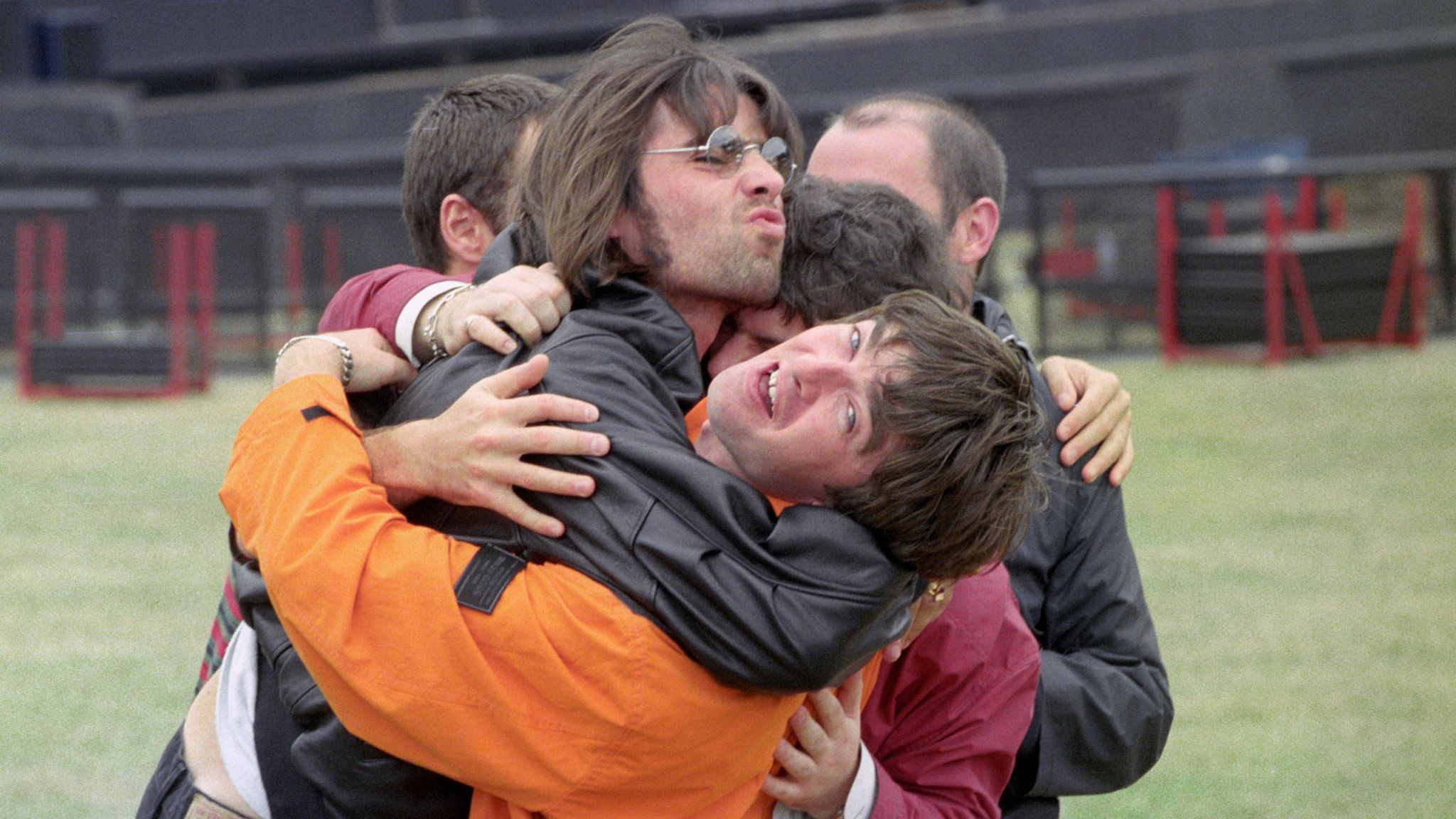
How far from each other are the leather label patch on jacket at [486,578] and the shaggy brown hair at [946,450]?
0.36 metres

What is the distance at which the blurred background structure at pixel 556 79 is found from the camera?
11773 millimetres

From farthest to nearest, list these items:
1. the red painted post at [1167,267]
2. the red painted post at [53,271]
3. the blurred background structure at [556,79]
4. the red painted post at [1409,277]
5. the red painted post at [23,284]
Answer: the red painted post at [53,271] < the red painted post at [23,284] < the blurred background structure at [556,79] < the red painted post at [1167,267] < the red painted post at [1409,277]

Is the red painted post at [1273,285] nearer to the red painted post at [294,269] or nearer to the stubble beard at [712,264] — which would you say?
the red painted post at [294,269]

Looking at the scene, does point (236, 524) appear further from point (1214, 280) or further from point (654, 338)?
point (1214, 280)

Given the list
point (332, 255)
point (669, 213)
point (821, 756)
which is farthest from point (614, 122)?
point (332, 255)

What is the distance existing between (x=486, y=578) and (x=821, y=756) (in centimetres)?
46

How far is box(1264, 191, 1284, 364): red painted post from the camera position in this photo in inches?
417

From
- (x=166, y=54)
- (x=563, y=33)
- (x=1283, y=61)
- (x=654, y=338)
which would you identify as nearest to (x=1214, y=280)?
(x=1283, y=61)

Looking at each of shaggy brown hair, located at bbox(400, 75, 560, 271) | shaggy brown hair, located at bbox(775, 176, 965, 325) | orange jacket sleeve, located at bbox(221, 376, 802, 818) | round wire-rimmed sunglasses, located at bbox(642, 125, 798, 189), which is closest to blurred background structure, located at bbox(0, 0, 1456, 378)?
shaggy brown hair, located at bbox(400, 75, 560, 271)

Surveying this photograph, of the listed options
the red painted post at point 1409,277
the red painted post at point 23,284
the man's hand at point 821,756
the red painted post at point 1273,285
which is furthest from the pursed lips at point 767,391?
the red painted post at point 23,284

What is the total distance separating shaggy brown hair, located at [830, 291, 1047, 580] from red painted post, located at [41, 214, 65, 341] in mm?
12050

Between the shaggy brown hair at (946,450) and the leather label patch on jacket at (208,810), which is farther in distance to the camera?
the leather label patch on jacket at (208,810)

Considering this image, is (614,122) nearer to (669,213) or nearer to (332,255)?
(669,213)

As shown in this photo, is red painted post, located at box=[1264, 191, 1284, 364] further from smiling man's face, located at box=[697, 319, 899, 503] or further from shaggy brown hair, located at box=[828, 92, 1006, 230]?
smiling man's face, located at box=[697, 319, 899, 503]
